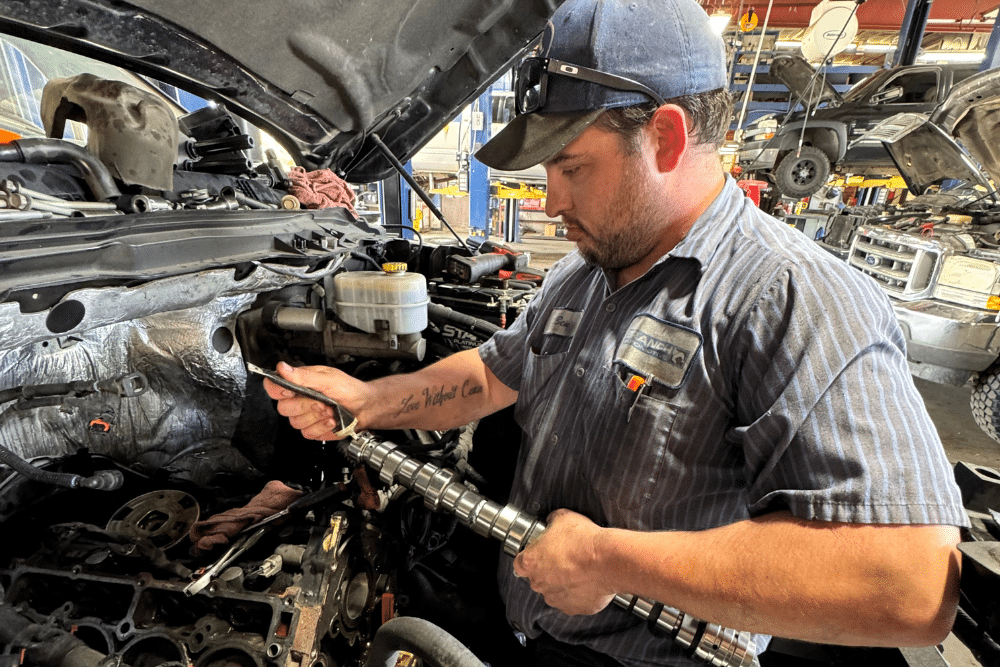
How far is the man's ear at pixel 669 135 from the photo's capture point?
2.59 feet

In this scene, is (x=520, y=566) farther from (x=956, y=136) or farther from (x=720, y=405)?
(x=956, y=136)

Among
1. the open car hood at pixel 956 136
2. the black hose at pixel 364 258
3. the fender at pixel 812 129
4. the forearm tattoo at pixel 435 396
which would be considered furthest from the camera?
the fender at pixel 812 129

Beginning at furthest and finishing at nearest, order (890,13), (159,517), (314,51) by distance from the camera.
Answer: (890,13)
(314,51)
(159,517)

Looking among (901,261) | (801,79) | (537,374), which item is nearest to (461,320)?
(537,374)

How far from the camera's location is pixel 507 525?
892mm

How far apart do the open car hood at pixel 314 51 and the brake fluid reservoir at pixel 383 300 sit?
0.64 metres

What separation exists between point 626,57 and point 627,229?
0.28 meters

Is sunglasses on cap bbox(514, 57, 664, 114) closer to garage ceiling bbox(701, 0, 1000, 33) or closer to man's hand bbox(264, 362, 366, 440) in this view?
man's hand bbox(264, 362, 366, 440)

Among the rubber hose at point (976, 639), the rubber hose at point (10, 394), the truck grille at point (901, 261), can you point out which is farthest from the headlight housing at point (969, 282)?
the rubber hose at point (10, 394)

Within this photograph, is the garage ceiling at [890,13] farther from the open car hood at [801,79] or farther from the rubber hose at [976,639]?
the rubber hose at [976,639]

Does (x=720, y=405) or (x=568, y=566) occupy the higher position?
(x=720, y=405)

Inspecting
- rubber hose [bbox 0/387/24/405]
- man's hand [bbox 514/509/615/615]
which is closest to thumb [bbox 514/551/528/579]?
man's hand [bbox 514/509/615/615]

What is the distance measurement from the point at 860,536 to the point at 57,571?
55.6 inches

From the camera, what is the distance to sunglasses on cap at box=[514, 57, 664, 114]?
78cm
